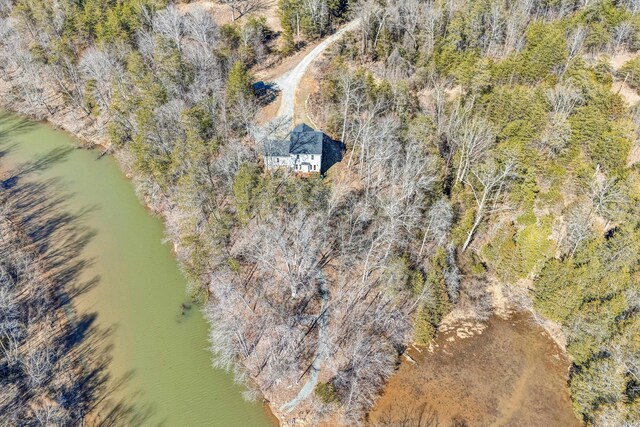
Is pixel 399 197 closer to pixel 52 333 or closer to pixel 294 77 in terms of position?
pixel 294 77

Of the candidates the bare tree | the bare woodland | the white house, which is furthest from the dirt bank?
the white house

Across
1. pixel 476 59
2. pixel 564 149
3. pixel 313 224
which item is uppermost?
pixel 476 59

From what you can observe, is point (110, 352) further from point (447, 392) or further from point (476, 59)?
point (476, 59)

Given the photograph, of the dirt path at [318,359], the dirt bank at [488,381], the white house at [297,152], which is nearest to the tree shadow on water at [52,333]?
the dirt path at [318,359]

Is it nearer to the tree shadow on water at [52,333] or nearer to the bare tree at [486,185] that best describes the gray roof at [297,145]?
the bare tree at [486,185]

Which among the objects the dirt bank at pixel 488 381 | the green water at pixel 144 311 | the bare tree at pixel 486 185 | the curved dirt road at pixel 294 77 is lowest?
the dirt bank at pixel 488 381

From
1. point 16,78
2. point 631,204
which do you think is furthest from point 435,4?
point 16,78
